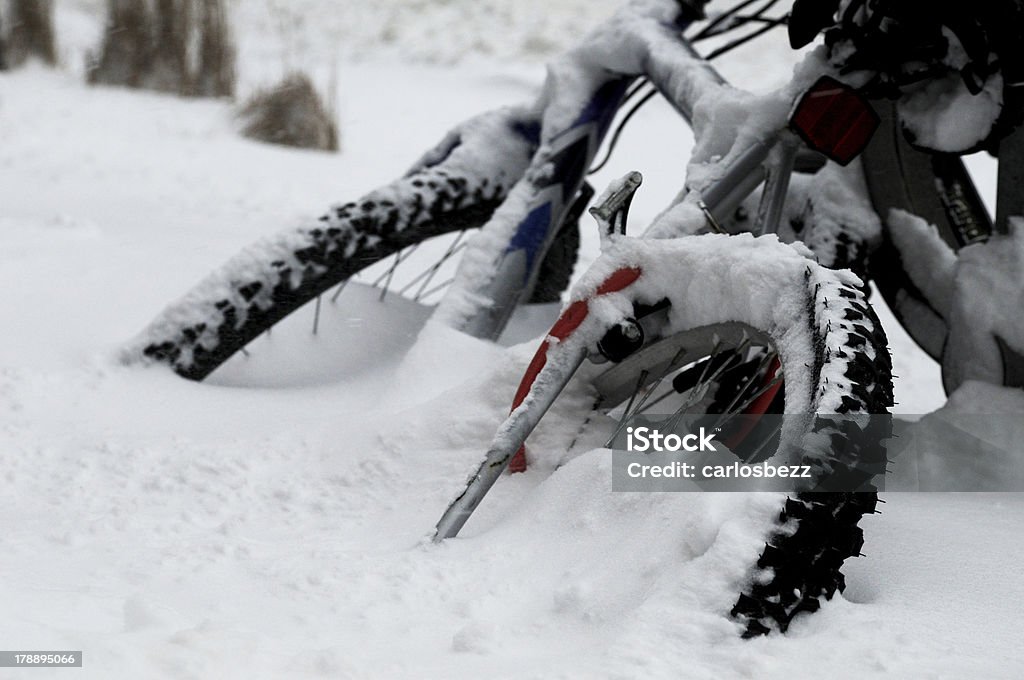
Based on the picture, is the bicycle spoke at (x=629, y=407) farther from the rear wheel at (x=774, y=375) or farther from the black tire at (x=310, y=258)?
the black tire at (x=310, y=258)

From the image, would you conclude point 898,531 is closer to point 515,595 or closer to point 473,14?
point 515,595

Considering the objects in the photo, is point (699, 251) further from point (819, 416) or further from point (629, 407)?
point (819, 416)

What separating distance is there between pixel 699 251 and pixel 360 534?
0.55 m

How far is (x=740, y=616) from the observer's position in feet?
3.64

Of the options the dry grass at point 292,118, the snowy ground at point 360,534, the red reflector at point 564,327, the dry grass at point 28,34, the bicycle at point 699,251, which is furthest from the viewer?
the dry grass at point 28,34

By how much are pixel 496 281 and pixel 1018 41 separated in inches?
38.2

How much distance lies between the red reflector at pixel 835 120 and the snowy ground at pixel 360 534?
515mm

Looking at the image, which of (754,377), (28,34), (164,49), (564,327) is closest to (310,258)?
(564,327)

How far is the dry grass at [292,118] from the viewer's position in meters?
5.12

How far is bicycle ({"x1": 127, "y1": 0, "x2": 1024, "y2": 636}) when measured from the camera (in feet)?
4.15

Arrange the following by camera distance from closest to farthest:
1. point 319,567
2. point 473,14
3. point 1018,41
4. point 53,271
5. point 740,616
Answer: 1. point 740,616
2. point 319,567
3. point 1018,41
4. point 53,271
5. point 473,14

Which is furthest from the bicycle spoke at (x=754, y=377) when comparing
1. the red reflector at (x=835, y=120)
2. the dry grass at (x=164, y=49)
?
the dry grass at (x=164, y=49)

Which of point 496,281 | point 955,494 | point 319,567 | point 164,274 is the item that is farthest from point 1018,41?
point 164,274

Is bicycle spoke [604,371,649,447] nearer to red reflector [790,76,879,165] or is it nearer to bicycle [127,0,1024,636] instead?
bicycle [127,0,1024,636]
